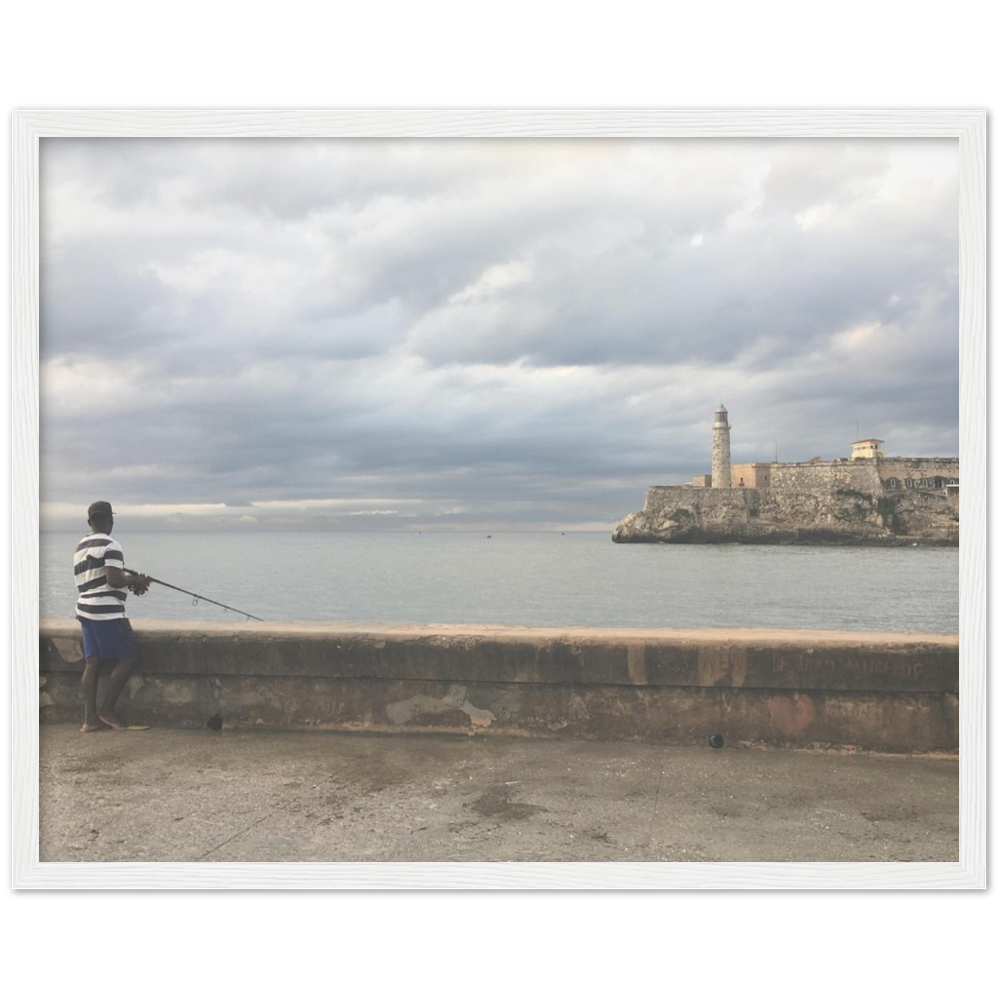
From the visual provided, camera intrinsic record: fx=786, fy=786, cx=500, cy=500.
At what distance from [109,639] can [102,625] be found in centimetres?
8

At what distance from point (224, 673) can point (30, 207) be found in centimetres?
232

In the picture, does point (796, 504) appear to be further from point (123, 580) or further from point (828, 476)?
point (123, 580)

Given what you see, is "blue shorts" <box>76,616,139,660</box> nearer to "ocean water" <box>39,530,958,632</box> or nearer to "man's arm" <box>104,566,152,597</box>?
"man's arm" <box>104,566,152,597</box>

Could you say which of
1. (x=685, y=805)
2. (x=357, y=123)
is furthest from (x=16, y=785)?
(x=357, y=123)

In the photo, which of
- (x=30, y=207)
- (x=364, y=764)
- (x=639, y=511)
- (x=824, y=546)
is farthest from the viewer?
(x=639, y=511)

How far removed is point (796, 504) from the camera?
206 ft

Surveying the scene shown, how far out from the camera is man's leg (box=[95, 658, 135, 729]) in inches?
158


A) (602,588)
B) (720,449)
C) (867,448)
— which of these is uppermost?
(720,449)

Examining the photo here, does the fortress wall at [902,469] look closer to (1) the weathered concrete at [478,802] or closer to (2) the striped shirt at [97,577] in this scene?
(1) the weathered concrete at [478,802]

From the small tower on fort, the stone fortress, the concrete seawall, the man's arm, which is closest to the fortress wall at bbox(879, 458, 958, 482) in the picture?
the stone fortress

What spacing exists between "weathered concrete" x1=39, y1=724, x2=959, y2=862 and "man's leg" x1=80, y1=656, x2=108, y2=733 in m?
0.15

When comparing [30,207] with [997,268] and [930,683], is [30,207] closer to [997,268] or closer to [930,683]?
[997,268]

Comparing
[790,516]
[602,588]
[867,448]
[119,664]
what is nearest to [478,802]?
[119,664]

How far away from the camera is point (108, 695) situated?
13.3 ft
